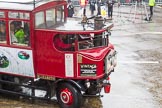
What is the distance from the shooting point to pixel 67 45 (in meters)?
9.73

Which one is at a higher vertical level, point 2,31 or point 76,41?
point 2,31

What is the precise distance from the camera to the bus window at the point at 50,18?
10477 mm

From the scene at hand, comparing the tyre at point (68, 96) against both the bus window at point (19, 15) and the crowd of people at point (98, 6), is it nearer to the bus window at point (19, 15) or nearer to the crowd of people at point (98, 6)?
the bus window at point (19, 15)

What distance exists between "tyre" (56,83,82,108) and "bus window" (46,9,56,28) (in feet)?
5.69

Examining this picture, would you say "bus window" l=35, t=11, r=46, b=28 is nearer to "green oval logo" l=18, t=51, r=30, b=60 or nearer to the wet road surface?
"green oval logo" l=18, t=51, r=30, b=60

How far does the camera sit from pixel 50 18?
34.9ft

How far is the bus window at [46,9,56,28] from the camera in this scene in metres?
10.5

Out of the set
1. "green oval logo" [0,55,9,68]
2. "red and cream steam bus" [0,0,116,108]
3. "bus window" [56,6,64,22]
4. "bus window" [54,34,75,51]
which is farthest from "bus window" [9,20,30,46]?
"bus window" [56,6,64,22]

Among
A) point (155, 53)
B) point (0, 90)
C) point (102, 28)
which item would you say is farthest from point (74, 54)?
point (155, 53)

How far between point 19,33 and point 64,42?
1.29 meters

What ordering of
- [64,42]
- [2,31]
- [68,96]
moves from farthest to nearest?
[2,31], [68,96], [64,42]

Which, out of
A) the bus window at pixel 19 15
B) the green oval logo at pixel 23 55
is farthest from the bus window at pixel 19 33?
the green oval logo at pixel 23 55

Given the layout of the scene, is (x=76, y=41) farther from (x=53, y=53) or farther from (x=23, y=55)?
(x=23, y=55)

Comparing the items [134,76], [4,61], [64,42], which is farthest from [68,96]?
[134,76]
